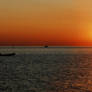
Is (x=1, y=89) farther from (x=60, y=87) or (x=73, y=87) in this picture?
(x=73, y=87)

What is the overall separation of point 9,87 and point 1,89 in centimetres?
144

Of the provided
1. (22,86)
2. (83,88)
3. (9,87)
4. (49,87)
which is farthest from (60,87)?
(9,87)

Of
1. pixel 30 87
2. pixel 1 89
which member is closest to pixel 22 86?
pixel 30 87

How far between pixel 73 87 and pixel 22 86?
7394mm

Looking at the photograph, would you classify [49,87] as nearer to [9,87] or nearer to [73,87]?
[73,87]

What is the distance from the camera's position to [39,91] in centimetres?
2462

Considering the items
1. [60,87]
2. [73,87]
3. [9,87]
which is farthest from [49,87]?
[9,87]

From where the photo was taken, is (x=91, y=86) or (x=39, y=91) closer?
(x=39, y=91)

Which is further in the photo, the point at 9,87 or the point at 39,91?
the point at 9,87

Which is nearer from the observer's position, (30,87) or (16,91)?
(16,91)

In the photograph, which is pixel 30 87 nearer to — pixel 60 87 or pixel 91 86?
pixel 60 87

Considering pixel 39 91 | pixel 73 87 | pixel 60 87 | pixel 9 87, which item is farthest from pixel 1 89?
pixel 73 87

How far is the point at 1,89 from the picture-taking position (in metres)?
25.8

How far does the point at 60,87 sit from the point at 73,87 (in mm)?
1826
